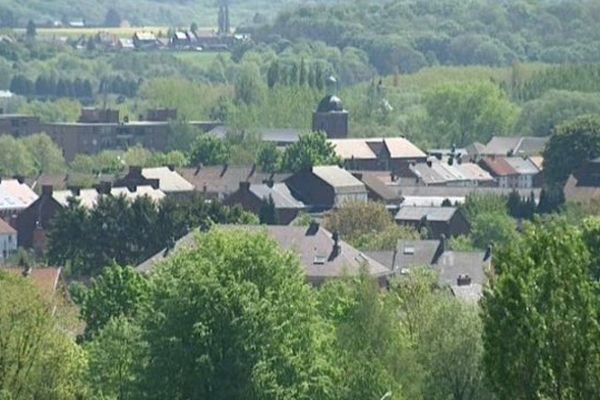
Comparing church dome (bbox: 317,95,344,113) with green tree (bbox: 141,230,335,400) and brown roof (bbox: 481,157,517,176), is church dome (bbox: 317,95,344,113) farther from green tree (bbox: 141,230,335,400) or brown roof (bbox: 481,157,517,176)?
green tree (bbox: 141,230,335,400)

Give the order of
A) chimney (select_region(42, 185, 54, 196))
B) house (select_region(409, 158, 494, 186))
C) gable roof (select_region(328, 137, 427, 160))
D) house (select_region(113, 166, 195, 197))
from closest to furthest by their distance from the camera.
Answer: chimney (select_region(42, 185, 54, 196))
house (select_region(113, 166, 195, 197))
house (select_region(409, 158, 494, 186))
gable roof (select_region(328, 137, 427, 160))

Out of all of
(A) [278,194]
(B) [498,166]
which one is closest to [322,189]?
(A) [278,194]

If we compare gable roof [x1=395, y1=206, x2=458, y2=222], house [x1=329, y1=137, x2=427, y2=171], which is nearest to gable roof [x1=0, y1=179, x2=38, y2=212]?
gable roof [x1=395, y1=206, x2=458, y2=222]

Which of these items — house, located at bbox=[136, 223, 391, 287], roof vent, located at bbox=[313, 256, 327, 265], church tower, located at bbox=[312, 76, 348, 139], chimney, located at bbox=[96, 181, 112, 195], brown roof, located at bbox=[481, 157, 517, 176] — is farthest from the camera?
church tower, located at bbox=[312, 76, 348, 139]

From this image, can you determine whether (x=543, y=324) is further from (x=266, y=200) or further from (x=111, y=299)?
(x=266, y=200)

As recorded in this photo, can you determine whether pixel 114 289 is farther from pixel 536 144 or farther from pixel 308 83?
pixel 308 83

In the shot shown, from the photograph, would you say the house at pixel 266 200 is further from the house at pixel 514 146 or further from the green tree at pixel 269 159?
the house at pixel 514 146

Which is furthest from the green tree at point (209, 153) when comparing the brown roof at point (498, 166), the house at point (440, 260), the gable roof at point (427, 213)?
the house at point (440, 260)
